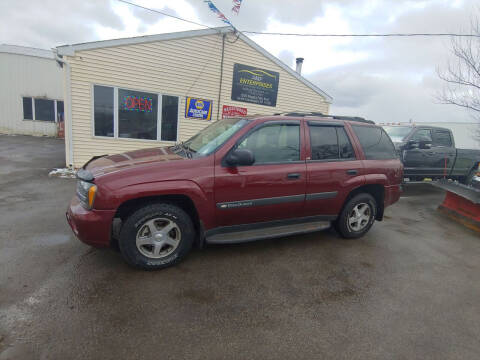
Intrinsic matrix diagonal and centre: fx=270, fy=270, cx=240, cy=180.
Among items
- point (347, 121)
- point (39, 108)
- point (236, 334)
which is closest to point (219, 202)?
point (236, 334)

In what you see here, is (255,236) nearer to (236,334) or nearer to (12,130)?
(236,334)

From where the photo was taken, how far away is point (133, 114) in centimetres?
845

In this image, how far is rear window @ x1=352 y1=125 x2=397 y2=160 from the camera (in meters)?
4.12

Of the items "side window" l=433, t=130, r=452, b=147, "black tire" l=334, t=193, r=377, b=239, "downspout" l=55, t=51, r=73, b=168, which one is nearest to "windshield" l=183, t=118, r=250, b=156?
"black tire" l=334, t=193, r=377, b=239

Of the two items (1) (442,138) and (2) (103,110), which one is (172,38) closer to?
(2) (103,110)

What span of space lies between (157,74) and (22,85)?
13953mm

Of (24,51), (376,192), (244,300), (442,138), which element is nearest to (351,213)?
(376,192)

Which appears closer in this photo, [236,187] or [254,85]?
[236,187]

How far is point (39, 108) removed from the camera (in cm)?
1739

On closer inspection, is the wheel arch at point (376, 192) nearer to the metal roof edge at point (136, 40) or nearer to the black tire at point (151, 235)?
the black tire at point (151, 235)

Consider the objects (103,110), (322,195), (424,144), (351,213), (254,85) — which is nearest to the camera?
(322,195)

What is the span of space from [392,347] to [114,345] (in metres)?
2.19

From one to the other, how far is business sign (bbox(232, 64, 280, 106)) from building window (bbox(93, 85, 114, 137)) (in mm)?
4033

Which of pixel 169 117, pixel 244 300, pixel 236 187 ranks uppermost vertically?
pixel 169 117
